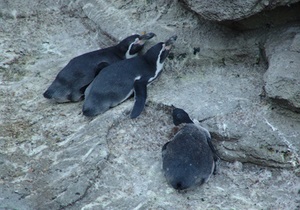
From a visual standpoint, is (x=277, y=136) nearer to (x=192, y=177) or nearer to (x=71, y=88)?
(x=192, y=177)

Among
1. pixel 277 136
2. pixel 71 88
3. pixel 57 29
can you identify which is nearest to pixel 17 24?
pixel 57 29

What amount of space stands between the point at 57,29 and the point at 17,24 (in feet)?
1.39

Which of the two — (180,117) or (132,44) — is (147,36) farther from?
(180,117)

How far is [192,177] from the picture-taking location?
15.9 feet

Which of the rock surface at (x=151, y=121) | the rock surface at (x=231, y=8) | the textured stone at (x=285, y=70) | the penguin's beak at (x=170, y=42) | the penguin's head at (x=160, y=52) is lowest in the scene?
the rock surface at (x=151, y=121)

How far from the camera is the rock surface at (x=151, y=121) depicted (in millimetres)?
4863

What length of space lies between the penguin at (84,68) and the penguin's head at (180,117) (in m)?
0.94

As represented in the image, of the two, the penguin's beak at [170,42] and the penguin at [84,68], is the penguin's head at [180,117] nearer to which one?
the penguin's beak at [170,42]

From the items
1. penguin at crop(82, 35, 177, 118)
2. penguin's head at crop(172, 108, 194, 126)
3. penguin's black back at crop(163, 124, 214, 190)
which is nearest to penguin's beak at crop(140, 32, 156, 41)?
penguin at crop(82, 35, 177, 118)

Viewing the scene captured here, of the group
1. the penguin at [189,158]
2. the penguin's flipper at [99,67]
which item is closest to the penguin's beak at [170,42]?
the penguin's flipper at [99,67]

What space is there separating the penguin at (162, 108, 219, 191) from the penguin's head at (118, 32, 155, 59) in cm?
124

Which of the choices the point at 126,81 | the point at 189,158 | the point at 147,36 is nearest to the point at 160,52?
the point at 147,36

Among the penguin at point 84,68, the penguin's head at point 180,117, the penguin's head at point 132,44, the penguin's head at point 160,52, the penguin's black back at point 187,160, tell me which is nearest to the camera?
the penguin's black back at point 187,160

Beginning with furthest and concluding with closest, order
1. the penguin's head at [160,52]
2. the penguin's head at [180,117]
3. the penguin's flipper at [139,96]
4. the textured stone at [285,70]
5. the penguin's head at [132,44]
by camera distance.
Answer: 1. the penguin's head at [132,44]
2. the penguin's head at [160,52]
3. the penguin's flipper at [139,96]
4. the penguin's head at [180,117]
5. the textured stone at [285,70]
